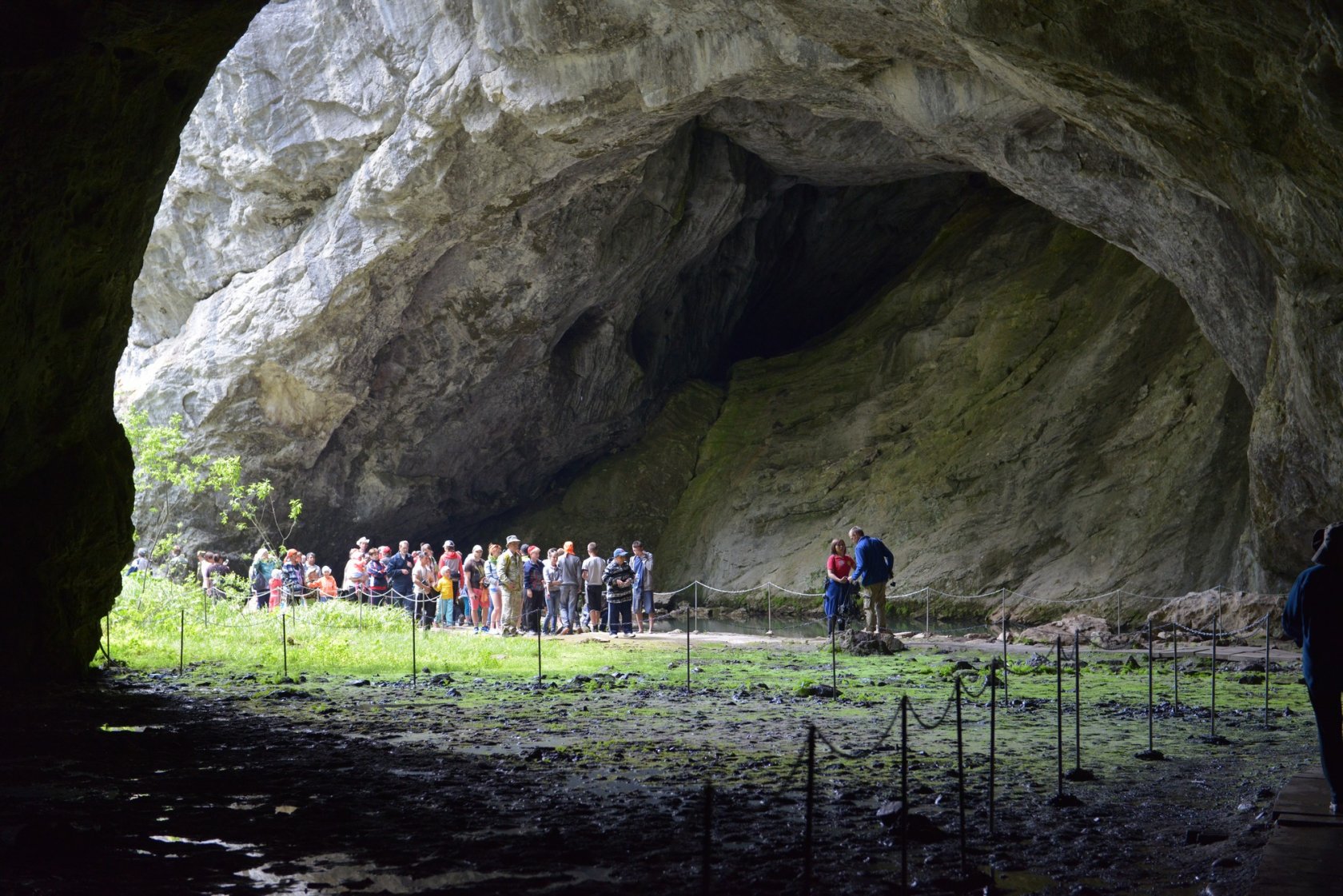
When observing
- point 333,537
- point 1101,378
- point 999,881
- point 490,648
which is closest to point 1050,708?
point 999,881

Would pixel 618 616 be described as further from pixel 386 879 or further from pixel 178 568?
pixel 386 879

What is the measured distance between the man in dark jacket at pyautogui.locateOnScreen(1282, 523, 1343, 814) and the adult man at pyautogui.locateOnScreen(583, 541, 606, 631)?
15733 millimetres

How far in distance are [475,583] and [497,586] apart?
1958 mm

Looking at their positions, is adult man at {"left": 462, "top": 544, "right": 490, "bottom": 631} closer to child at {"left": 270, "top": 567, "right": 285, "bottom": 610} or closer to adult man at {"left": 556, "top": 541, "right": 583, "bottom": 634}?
adult man at {"left": 556, "top": 541, "right": 583, "bottom": 634}

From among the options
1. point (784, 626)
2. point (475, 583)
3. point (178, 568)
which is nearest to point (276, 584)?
point (475, 583)

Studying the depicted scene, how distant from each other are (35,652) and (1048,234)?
2593 cm

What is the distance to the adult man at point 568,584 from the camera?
840 inches

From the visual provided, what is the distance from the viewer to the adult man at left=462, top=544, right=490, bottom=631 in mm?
22703

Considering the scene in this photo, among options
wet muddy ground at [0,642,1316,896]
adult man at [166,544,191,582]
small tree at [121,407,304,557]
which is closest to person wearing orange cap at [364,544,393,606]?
small tree at [121,407,304,557]

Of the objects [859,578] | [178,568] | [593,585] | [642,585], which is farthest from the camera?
[178,568]

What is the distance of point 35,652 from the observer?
12.0 m

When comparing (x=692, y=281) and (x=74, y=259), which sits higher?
(x=692, y=281)

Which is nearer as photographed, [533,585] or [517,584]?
[517,584]

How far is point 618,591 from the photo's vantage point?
832 inches
